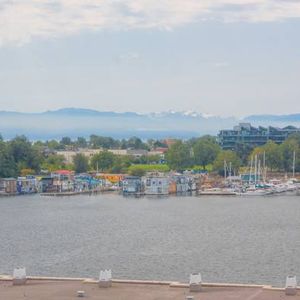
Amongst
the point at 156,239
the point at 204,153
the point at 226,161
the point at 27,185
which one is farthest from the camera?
the point at 204,153

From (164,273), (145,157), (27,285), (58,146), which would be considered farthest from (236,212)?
(58,146)

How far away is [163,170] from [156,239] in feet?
240

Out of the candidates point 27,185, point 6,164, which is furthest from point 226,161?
point 27,185

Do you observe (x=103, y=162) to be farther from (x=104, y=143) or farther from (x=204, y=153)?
(x=104, y=143)

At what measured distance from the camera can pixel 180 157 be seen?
118 metres

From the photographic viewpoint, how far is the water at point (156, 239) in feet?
110

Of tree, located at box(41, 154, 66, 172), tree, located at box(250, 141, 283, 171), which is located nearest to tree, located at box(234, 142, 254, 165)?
tree, located at box(250, 141, 283, 171)

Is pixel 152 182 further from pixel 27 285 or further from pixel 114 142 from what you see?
pixel 114 142

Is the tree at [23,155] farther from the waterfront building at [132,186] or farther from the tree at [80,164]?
the waterfront building at [132,186]

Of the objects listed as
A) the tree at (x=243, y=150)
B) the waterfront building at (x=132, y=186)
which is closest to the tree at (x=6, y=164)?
the waterfront building at (x=132, y=186)

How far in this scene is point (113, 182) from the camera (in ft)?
335

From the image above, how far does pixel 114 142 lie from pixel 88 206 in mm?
105791

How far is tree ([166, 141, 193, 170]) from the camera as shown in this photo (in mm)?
117938

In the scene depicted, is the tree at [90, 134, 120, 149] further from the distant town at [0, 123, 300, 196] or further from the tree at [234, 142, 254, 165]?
the tree at [234, 142, 254, 165]
